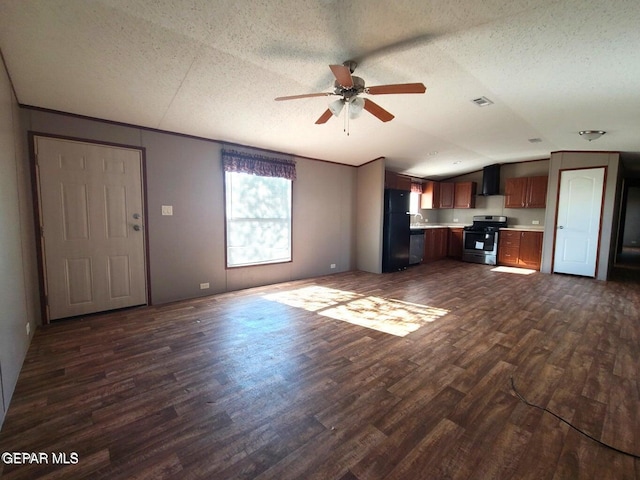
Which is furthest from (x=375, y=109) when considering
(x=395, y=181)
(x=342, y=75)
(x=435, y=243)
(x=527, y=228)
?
(x=527, y=228)

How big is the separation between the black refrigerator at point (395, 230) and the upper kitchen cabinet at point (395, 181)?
0.98 feet

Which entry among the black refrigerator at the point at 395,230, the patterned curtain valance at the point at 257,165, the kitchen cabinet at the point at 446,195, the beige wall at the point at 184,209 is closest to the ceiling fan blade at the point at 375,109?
the patterned curtain valance at the point at 257,165

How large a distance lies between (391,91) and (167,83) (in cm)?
208

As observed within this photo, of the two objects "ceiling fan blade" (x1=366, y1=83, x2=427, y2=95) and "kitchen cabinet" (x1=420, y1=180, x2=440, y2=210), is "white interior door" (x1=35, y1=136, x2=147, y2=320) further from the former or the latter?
"kitchen cabinet" (x1=420, y1=180, x2=440, y2=210)

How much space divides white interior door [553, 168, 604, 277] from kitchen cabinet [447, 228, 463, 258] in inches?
81.4

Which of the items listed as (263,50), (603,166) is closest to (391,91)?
(263,50)

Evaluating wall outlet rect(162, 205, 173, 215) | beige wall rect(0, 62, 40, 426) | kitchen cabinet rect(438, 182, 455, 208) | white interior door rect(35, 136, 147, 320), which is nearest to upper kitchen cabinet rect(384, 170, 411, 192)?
kitchen cabinet rect(438, 182, 455, 208)

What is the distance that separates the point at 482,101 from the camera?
3.20 metres

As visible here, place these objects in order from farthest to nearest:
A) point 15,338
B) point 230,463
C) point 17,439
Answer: point 15,338 → point 17,439 → point 230,463

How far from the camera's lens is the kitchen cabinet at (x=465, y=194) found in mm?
7516

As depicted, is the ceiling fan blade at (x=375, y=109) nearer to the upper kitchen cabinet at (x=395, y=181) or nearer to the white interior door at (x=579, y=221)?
the upper kitchen cabinet at (x=395, y=181)

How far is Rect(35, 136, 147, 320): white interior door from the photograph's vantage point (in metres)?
2.95

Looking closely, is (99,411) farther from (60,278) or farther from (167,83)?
(167,83)

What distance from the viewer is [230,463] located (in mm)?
1336
